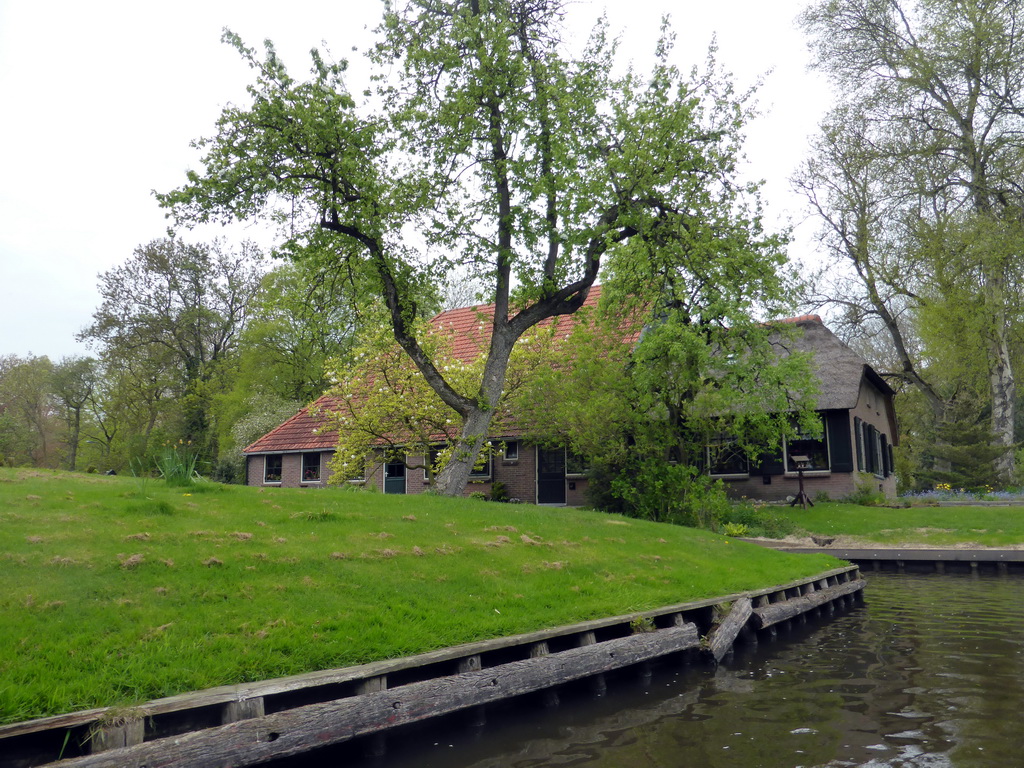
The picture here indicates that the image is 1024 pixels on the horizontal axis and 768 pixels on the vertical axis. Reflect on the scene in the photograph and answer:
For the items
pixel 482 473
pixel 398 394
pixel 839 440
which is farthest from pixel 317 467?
pixel 839 440

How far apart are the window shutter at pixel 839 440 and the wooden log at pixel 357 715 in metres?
20.1

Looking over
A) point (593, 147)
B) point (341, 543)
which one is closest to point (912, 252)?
point (593, 147)

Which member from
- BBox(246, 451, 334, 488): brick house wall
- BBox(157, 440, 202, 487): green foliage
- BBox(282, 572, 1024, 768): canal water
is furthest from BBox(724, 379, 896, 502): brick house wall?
BBox(157, 440, 202, 487): green foliage

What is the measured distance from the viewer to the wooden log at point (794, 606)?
1215 cm

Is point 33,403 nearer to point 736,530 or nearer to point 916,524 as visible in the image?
point 736,530

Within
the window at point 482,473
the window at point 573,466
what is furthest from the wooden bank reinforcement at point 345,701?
the window at point 482,473

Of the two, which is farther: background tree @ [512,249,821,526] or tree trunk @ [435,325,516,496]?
background tree @ [512,249,821,526]

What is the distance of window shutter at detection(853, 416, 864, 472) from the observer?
91.5ft

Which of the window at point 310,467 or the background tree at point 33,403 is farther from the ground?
the background tree at point 33,403

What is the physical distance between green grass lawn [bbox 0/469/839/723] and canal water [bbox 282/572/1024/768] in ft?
3.48

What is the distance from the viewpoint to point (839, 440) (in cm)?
2703

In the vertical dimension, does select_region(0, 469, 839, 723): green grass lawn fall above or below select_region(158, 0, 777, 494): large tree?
below

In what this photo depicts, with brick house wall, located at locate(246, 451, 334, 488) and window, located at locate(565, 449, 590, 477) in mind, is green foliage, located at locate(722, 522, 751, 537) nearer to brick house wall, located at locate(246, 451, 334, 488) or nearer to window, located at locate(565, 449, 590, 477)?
window, located at locate(565, 449, 590, 477)

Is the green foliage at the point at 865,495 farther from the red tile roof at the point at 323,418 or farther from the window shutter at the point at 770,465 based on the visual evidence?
the red tile roof at the point at 323,418
